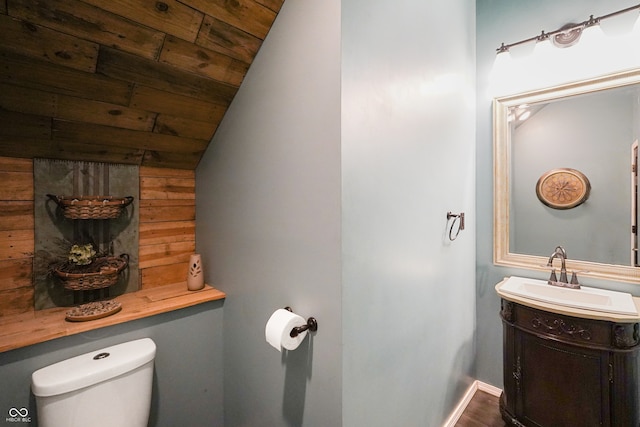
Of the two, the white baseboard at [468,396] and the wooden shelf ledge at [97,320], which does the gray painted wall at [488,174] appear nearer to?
the white baseboard at [468,396]

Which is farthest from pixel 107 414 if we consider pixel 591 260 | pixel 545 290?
pixel 591 260

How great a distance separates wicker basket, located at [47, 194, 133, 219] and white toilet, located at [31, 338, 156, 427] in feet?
2.03

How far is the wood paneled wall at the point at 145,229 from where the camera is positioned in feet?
4.19

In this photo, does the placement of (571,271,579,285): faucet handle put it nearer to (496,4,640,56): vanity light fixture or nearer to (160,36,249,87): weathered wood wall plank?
(496,4,640,56): vanity light fixture

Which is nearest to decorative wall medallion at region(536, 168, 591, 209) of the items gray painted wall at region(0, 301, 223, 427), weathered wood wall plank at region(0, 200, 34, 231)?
gray painted wall at region(0, 301, 223, 427)

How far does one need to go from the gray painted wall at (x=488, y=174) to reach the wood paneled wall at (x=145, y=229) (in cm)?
202

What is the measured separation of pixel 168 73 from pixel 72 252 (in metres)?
0.98

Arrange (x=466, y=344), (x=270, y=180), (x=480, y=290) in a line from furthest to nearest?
(x=480, y=290) → (x=466, y=344) → (x=270, y=180)

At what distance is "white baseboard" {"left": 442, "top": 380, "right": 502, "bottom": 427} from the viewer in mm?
1641

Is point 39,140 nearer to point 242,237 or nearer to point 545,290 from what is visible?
point 242,237

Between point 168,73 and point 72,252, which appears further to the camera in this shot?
point 72,252

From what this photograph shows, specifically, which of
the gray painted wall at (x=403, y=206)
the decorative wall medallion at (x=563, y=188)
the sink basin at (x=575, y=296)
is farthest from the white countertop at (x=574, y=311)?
the decorative wall medallion at (x=563, y=188)

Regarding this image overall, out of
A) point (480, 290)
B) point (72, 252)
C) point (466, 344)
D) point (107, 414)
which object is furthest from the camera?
point (480, 290)

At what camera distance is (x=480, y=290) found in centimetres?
199
